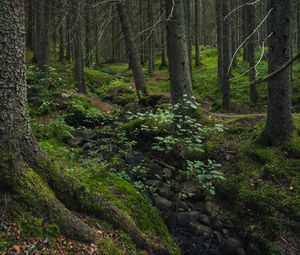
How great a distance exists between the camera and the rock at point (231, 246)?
549 cm

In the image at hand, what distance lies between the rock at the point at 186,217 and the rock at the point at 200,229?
95 millimetres

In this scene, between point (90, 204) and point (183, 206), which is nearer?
point (90, 204)

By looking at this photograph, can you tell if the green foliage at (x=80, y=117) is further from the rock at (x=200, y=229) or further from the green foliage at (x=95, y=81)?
the green foliage at (x=95, y=81)

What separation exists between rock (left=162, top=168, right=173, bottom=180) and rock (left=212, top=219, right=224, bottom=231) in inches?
55.3

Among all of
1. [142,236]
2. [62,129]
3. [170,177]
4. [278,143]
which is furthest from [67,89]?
[142,236]

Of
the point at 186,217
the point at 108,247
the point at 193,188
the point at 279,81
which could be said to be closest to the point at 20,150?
the point at 108,247

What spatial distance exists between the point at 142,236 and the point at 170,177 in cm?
294

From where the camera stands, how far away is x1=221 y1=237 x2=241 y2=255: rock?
5.49 m

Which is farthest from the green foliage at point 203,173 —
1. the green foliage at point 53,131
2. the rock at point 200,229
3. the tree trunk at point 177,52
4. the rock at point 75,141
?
the green foliage at point 53,131

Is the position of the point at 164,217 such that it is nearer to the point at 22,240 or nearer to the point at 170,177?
the point at 170,177

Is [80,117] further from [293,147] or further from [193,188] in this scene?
[293,147]

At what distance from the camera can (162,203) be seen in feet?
20.4

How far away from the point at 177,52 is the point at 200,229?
436 cm

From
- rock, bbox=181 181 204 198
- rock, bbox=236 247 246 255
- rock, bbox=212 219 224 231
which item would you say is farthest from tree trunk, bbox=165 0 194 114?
rock, bbox=236 247 246 255
